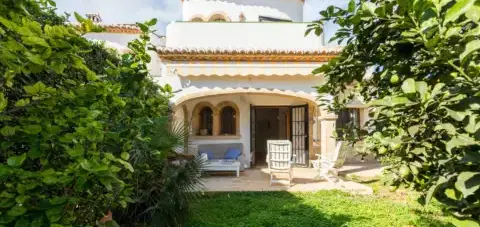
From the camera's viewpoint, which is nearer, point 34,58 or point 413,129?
point 413,129

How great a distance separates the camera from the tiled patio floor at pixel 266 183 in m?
10.2

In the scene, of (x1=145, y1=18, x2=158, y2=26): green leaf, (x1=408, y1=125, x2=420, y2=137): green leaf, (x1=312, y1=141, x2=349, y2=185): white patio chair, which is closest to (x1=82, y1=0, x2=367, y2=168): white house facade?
(x1=312, y1=141, x2=349, y2=185): white patio chair

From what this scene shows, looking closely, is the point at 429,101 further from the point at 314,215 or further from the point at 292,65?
the point at 292,65

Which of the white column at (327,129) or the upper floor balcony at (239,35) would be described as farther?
the upper floor balcony at (239,35)

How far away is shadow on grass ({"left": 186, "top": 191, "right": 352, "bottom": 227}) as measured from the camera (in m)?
6.63

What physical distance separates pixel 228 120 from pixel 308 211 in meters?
8.97

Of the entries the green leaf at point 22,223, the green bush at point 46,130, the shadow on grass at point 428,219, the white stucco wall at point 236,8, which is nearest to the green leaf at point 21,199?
the green bush at point 46,130

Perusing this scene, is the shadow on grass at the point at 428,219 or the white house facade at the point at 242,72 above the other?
the white house facade at the point at 242,72

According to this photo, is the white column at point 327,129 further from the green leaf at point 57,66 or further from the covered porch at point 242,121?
the green leaf at point 57,66

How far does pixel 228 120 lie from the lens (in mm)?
15766

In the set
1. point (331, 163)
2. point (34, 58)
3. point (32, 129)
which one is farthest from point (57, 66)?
point (331, 163)

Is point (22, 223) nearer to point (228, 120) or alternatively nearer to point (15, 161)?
point (15, 161)

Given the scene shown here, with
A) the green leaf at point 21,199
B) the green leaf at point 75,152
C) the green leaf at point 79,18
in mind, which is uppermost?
the green leaf at point 79,18

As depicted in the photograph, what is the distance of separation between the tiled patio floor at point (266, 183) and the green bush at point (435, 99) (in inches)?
304
